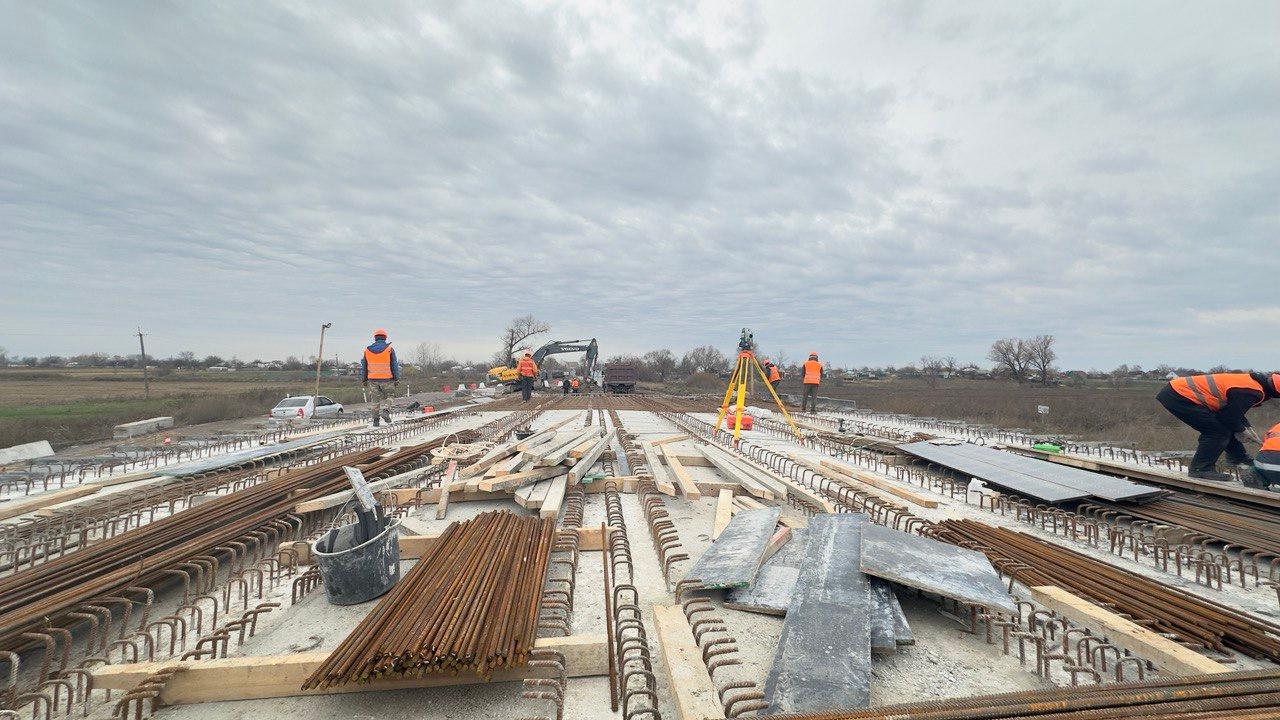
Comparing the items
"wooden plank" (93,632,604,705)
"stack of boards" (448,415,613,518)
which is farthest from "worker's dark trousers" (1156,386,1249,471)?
"wooden plank" (93,632,604,705)

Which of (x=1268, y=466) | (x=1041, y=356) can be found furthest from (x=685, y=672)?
(x=1041, y=356)

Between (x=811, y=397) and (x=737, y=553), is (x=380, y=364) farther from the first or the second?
(x=811, y=397)

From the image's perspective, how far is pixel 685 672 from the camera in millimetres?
2574

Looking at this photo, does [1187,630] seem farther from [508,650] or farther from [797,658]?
[508,650]

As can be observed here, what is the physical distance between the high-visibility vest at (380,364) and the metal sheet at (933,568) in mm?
11636

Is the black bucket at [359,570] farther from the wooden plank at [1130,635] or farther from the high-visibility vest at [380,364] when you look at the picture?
the high-visibility vest at [380,364]

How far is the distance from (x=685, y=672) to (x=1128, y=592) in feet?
11.2

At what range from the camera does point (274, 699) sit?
2754 mm

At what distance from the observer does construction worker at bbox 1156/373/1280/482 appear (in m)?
6.72

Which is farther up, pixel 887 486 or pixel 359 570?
pixel 887 486

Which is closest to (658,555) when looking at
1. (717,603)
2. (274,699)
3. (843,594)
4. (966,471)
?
(717,603)

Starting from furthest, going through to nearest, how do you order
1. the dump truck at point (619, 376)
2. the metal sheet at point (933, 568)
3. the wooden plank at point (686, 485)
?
the dump truck at point (619, 376), the wooden plank at point (686, 485), the metal sheet at point (933, 568)

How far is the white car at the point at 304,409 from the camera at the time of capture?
51.5 feet

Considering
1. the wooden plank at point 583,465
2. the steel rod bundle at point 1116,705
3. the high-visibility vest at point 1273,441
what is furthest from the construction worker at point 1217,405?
the wooden plank at point 583,465
